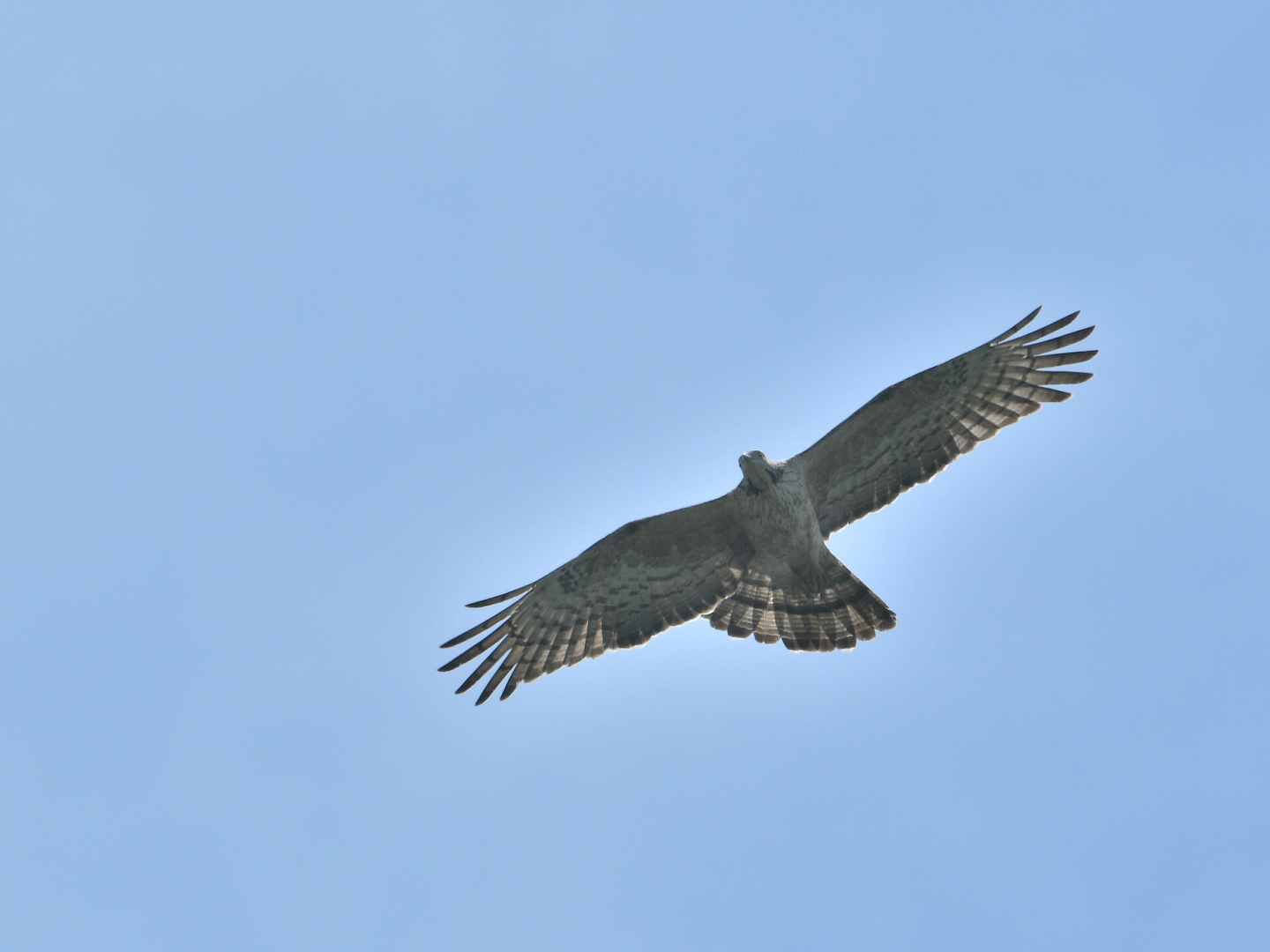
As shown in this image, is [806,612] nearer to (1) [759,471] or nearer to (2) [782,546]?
(2) [782,546]

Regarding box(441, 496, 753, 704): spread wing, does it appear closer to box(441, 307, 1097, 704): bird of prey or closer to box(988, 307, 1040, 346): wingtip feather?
box(441, 307, 1097, 704): bird of prey

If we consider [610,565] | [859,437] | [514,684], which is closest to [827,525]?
[859,437]

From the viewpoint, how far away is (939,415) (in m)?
15.3

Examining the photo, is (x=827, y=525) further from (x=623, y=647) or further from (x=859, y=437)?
(x=623, y=647)

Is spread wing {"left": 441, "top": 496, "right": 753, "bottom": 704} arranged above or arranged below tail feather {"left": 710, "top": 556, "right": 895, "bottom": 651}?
above

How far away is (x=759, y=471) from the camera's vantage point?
48.9 feet

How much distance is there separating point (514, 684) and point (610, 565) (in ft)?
4.77

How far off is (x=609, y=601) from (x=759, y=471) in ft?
6.74

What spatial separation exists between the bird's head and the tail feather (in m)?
1.12

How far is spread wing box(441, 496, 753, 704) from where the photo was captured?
1563cm

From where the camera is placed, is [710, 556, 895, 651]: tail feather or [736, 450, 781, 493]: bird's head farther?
[710, 556, 895, 651]: tail feather

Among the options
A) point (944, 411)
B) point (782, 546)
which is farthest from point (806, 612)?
point (944, 411)

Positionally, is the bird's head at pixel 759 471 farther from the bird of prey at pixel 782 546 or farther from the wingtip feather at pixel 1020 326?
the wingtip feather at pixel 1020 326

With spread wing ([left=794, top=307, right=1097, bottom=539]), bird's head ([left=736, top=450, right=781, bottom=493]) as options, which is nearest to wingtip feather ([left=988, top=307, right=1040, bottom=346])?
spread wing ([left=794, top=307, right=1097, bottom=539])
